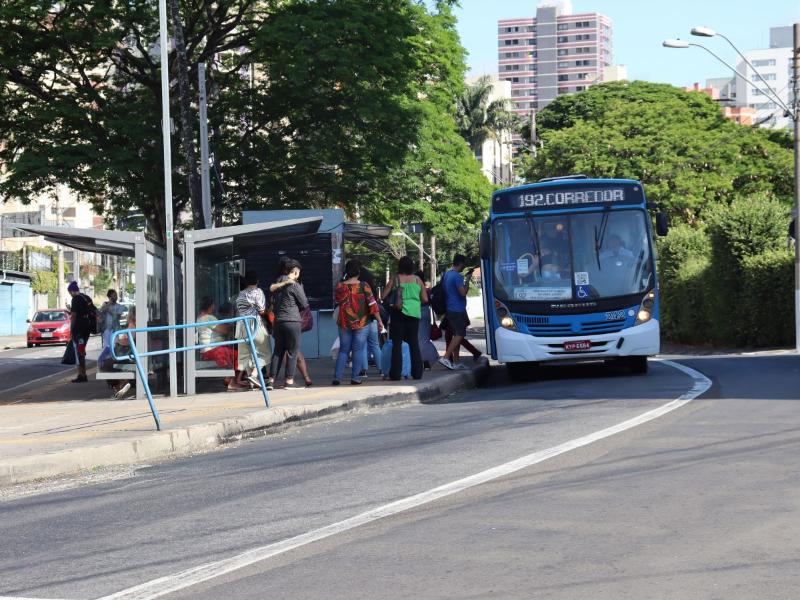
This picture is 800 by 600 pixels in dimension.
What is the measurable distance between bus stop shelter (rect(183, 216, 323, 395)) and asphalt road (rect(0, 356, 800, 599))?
15.2 ft

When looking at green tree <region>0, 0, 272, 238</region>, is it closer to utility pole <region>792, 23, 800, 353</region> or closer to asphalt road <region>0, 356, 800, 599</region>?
utility pole <region>792, 23, 800, 353</region>

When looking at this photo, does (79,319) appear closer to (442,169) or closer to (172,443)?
(172,443)

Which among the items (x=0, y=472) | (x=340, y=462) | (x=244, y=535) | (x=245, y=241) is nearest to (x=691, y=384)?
(x=245, y=241)

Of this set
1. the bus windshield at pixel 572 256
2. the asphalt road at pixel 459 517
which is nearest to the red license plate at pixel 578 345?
the bus windshield at pixel 572 256

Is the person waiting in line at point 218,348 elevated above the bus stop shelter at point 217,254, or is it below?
below

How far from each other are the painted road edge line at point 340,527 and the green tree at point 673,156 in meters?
46.8

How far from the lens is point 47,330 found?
2130 inches

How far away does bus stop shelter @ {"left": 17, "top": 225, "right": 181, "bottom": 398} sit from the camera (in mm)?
16438

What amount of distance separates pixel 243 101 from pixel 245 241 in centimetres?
1209

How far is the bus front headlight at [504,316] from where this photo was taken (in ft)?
63.8

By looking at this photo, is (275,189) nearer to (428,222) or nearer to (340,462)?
(428,222)

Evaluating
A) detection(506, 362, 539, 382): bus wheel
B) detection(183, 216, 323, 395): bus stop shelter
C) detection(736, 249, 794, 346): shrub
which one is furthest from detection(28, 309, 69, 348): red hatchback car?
detection(506, 362, 539, 382): bus wheel

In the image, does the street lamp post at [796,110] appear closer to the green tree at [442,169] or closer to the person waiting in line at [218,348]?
the green tree at [442,169]

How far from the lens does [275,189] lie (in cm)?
3039
